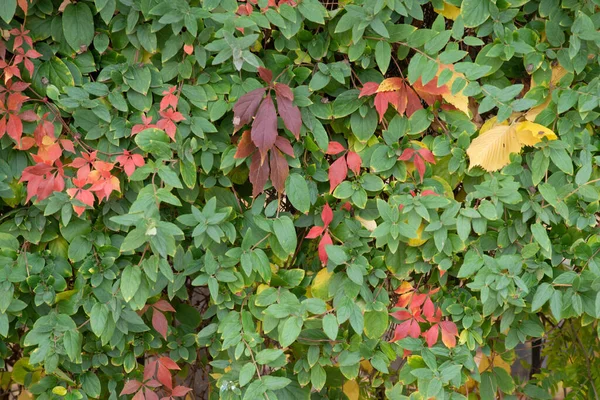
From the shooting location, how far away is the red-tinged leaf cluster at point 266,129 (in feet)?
6.01

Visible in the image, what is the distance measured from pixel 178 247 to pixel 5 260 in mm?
524

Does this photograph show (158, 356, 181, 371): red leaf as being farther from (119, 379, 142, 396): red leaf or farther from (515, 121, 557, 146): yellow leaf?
(515, 121, 557, 146): yellow leaf

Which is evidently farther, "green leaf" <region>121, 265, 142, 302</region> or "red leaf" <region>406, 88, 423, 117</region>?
"red leaf" <region>406, 88, 423, 117</region>

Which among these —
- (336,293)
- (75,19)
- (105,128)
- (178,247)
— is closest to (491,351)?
(336,293)

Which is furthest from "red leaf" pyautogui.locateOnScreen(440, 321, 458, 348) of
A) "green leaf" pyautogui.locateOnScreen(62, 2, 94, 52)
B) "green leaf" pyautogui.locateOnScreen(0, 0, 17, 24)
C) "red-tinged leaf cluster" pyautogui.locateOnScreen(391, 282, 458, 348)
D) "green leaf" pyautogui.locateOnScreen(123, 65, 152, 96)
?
"green leaf" pyautogui.locateOnScreen(0, 0, 17, 24)

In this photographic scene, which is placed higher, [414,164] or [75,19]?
[75,19]

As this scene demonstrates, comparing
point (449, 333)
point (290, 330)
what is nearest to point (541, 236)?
point (449, 333)

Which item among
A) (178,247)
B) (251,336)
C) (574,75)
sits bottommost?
(251,336)

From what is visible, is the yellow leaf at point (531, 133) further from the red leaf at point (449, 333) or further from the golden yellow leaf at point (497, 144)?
the red leaf at point (449, 333)

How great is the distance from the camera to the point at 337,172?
6.56 feet

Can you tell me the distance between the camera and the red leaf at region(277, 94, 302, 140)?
6.12 feet

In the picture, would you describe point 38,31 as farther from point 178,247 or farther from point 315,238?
point 315,238

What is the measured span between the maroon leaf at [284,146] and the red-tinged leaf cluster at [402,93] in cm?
26

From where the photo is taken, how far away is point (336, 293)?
6.64 ft
